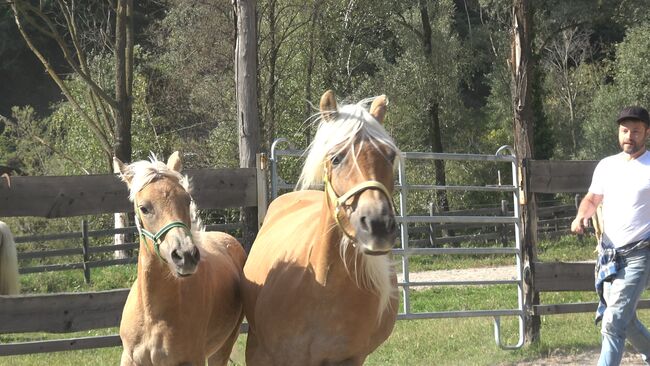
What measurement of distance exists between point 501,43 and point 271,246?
30.8m

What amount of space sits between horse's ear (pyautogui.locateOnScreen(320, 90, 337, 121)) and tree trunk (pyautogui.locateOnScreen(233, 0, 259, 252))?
3919 millimetres

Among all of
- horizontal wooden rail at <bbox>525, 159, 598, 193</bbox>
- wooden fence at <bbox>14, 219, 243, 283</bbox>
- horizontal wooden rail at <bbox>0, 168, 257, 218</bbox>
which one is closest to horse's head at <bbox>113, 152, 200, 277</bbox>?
horizontal wooden rail at <bbox>0, 168, 257, 218</bbox>

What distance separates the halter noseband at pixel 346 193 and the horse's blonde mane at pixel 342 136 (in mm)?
72

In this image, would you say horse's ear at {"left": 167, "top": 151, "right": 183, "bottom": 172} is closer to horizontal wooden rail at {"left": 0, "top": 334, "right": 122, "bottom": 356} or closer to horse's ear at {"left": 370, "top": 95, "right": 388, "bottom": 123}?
horse's ear at {"left": 370, "top": 95, "right": 388, "bottom": 123}

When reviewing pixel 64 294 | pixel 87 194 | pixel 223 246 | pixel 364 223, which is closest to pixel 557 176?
pixel 223 246

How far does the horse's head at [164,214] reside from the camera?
4.42 m

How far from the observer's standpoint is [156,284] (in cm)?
478

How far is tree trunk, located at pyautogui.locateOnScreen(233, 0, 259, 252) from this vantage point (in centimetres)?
834

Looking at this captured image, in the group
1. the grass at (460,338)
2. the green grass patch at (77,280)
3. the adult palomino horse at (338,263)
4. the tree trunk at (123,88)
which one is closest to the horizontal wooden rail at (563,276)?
the grass at (460,338)

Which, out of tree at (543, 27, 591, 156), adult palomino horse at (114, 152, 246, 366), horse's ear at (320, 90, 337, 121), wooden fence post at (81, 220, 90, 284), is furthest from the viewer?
tree at (543, 27, 591, 156)

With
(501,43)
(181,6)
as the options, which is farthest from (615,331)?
(501,43)

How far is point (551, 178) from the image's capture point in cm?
966

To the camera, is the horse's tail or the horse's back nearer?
the horse's back

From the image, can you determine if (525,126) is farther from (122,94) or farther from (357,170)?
(122,94)
